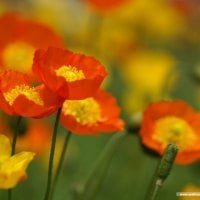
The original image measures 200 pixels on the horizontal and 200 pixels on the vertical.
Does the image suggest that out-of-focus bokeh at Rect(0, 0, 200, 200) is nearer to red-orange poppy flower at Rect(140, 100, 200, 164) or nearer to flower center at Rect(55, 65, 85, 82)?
red-orange poppy flower at Rect(140, 100, 200, 164)

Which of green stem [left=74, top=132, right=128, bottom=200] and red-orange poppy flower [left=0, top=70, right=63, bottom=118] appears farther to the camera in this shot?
green stem [left=74, top=132, right=128, bottom=200]

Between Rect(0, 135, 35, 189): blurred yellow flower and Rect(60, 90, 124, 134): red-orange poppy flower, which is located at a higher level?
Rect(0, 135, 35, 189): blurred yellow flower

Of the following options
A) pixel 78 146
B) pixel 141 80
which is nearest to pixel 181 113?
pixel 78 146

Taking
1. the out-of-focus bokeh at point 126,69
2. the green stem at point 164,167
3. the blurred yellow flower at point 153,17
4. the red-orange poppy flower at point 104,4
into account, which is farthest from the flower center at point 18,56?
the blurred yellow flower at point 153,17

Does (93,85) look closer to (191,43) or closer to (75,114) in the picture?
(75,114)

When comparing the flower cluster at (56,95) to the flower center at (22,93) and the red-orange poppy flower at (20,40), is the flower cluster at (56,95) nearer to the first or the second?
the flower center at (22,93)

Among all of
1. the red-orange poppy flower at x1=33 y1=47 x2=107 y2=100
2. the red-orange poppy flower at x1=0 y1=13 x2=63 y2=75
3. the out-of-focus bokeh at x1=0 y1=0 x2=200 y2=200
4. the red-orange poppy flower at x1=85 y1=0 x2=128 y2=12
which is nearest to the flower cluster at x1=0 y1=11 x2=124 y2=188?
the red-orange poppy flower at x1=33 y1=47 x2=107 y2=100
